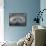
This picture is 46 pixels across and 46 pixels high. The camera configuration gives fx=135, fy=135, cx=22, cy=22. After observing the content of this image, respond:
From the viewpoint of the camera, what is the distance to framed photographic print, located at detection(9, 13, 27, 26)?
554 centimetres

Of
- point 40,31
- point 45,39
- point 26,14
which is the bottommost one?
point 45,39

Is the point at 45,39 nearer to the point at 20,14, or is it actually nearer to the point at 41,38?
the point at 41,38

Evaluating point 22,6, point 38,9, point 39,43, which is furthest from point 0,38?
point 39,43

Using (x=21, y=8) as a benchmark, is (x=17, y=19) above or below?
below

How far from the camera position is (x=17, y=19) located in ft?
18.2

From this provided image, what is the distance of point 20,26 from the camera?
557 cm

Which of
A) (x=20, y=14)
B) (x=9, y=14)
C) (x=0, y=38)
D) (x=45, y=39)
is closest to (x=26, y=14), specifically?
(x=20, y=14)

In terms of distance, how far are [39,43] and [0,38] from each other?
3.39 meters

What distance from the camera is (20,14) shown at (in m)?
5.54

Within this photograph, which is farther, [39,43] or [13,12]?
[13,12]

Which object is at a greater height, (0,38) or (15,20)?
(15,20)

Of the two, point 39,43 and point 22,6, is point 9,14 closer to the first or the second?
point 22,6

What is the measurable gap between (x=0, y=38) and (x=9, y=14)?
1.07 meters

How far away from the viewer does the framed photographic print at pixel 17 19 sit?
5.54 metres
